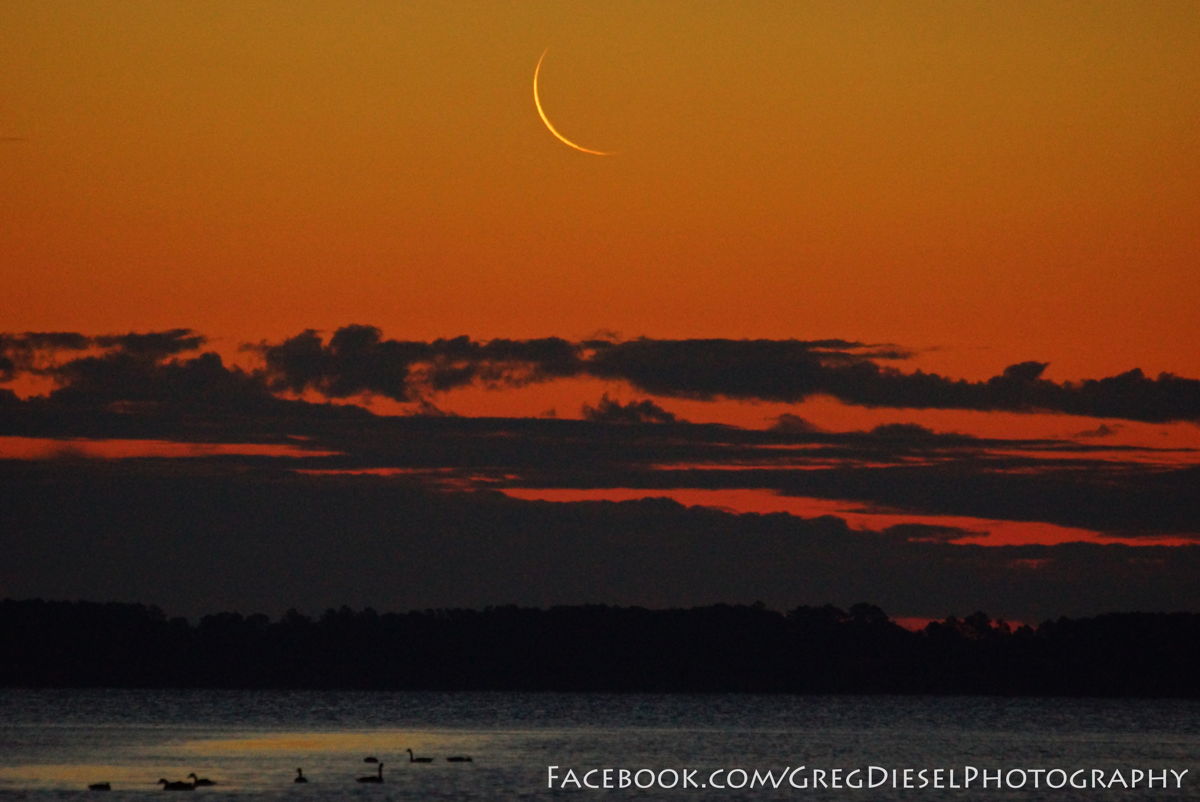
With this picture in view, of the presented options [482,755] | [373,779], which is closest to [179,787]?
[373,779]

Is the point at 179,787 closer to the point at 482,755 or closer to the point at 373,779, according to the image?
the point at 373,779

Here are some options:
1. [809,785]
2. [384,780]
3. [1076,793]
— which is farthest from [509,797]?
[1076,793]

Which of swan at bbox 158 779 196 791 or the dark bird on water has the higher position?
swan at bbox 158 779 196 791

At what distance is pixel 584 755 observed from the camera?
140 meters

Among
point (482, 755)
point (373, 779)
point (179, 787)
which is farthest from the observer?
point (482, 755)

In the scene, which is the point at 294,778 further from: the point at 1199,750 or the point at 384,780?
the point at 1199,750

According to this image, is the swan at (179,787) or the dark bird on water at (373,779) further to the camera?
the dark bird on water at (373,779)

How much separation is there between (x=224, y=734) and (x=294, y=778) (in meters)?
61.3

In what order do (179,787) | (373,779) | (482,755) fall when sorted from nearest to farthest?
(179,787) < (373,779) < (482,755)

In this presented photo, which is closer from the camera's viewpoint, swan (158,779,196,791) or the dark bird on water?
swan (158,779,196,791)

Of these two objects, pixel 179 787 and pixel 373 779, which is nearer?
pixel 179 787

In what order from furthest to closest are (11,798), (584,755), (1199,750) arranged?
(1199,750) < (584,755) < (11,798)

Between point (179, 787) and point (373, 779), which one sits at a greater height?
point (179, 787)

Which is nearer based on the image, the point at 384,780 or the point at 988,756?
the point at 384,780
